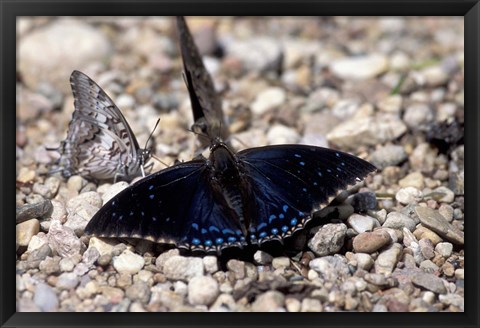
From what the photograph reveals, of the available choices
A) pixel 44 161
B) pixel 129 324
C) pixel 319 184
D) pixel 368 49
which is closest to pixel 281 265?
pixel 319 184

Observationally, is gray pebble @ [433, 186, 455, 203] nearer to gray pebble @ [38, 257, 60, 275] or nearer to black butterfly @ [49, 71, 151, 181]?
black butterfly @ [49, 71, 151, 181]

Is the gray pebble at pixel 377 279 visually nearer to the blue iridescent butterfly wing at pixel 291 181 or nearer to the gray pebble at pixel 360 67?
the blue iridescent butterfly wing at pixel 291 181

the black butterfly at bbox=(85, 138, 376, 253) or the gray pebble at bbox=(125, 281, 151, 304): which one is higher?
the black butterfly at bbox=(85, 138, 376, 253)

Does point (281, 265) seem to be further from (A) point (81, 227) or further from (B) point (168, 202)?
(A) point (81, 227)

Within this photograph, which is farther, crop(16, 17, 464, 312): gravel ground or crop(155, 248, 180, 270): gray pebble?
crop(155, 248, 180, 270): gray pebble

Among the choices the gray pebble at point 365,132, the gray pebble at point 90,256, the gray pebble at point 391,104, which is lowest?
the gray pebble at point 90,256

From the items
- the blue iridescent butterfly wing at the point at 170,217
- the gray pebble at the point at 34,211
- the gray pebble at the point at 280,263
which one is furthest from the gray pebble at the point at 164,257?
the gray pebble at the point at 34,211

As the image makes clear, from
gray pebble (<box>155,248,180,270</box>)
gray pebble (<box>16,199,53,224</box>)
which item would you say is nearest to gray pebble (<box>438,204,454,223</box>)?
gray pebble (<box>155,248,180,270</box>)
